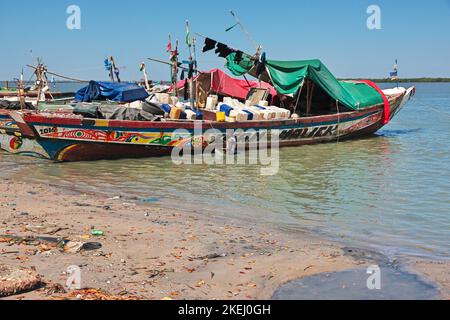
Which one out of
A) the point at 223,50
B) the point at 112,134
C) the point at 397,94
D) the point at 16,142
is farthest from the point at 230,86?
the point at 16,142

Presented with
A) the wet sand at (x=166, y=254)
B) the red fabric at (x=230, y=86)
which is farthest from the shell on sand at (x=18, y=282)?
the red fabric at (x=230, y=86)

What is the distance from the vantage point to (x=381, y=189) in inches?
407

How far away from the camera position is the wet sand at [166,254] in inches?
182

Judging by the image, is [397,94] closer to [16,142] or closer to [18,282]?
[16,142]

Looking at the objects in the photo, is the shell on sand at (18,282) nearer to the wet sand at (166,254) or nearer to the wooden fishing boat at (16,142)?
the wet sand at (166,254)

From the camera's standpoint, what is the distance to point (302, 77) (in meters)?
15.6

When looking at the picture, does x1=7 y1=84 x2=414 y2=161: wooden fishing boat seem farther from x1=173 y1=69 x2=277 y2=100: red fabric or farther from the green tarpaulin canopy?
x1=173 y1=69 x2=277 y2=100: red fabric

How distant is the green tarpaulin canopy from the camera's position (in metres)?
15.7

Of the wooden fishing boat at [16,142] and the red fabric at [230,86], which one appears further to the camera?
the red fabric at [230,86]

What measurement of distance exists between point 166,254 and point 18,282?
5.98ft

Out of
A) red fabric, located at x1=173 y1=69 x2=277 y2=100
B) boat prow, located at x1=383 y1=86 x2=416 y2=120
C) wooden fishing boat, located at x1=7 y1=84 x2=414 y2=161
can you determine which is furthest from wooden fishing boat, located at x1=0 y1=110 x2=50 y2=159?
boat prow, located at x1=383 y1=86 x2=416 y2=120

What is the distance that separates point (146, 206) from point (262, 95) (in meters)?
9.32

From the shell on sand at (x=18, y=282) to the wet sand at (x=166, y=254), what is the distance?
0.06 metres
